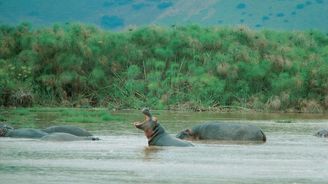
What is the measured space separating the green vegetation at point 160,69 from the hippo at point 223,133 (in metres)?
15.6

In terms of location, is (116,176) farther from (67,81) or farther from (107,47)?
(107,47)

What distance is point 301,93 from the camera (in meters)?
39.9

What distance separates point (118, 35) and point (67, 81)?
5454mm

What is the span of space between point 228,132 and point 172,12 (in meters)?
66.9

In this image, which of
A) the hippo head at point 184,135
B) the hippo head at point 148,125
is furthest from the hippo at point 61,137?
the hippo head at point 184,135

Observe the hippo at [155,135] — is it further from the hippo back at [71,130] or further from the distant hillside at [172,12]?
the distant hillside at [172,12]

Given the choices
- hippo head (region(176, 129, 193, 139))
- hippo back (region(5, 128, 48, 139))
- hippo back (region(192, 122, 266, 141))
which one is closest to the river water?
hippo back (region(192, 122, 266, 141))

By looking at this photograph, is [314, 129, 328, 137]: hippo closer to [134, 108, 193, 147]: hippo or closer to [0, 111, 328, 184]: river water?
[0, 111, 328, 184]: river water

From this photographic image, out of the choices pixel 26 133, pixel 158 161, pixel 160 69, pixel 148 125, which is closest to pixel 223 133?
pixel 148 125

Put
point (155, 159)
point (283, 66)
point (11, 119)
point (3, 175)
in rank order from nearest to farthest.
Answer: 1. point (3, 175)
2. point (155, 159)
3. point (11, 119)
4. point (283, 66)

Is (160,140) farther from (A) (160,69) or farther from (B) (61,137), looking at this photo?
(A) (160,69)

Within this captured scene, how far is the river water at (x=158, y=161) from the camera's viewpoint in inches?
559

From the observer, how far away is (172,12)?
8888cm

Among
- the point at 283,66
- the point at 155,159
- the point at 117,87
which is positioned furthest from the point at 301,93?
the point at 155,159
